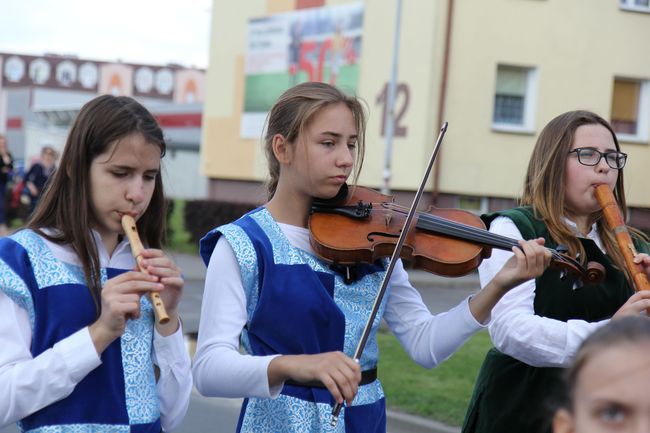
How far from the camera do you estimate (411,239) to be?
10.5 feet

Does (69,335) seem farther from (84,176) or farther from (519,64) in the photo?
(519,64)

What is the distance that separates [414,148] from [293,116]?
1830cm

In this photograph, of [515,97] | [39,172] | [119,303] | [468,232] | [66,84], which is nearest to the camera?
[119,303]

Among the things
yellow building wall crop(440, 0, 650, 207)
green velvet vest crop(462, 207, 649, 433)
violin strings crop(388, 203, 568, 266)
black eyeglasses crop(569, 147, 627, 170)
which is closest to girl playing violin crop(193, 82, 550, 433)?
violin strings crop(388, 203, 568, 266)

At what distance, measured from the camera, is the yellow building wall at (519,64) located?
20.9 meters

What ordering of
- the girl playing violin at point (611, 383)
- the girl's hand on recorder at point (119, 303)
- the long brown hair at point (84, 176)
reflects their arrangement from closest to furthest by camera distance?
the girl playing violin at point (611, 383), the girl's hand on recorder at point (119, 303), the long brown hair at point (84, 176)

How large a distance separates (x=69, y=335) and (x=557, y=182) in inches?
61.8

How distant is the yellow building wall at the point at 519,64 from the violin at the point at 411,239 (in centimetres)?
1773

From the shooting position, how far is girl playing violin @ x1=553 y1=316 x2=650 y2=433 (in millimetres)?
1592

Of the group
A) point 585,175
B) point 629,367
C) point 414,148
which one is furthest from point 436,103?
point 629,367

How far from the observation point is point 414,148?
21.2 metres

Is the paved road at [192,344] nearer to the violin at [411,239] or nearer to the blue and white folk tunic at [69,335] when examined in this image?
the violin at [411,239]

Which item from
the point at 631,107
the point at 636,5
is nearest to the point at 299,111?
the point at 631,107

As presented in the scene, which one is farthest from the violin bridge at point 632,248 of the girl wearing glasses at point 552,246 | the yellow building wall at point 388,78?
the yellow building wall at point 388,78
